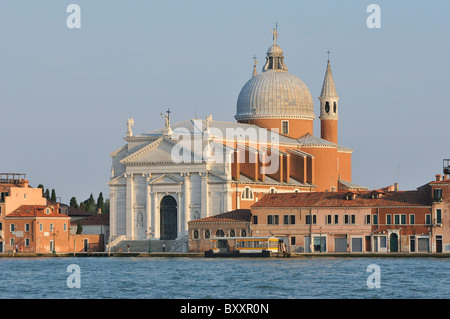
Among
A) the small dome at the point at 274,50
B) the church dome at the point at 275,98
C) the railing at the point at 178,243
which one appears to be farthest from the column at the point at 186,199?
the small dome at the point at 274,50

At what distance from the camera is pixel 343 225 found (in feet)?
209

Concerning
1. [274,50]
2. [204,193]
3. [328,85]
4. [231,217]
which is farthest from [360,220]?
[274,50]

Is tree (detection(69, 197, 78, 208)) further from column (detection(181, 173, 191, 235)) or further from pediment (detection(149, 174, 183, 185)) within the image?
column (detection(181, 173, 191, 235))

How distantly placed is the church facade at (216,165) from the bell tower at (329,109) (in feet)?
7.38

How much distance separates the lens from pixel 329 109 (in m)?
82.0

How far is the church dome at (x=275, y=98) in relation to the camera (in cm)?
7938

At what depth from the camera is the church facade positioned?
7000 cm

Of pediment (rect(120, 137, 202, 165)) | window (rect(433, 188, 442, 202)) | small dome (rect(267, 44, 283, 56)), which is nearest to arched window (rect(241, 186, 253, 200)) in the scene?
pediment (rect(120, 137, 202, 165))

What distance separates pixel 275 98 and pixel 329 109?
4645 millimetres

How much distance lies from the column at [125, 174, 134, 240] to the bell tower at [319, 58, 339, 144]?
16.0 meters

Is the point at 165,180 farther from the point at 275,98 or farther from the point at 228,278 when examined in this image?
the point at 228,278

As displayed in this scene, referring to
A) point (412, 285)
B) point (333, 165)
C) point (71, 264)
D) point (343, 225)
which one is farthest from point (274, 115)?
point (412, 285)

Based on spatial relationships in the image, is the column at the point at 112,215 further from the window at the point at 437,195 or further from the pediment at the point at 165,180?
the window at the point at 437,195
